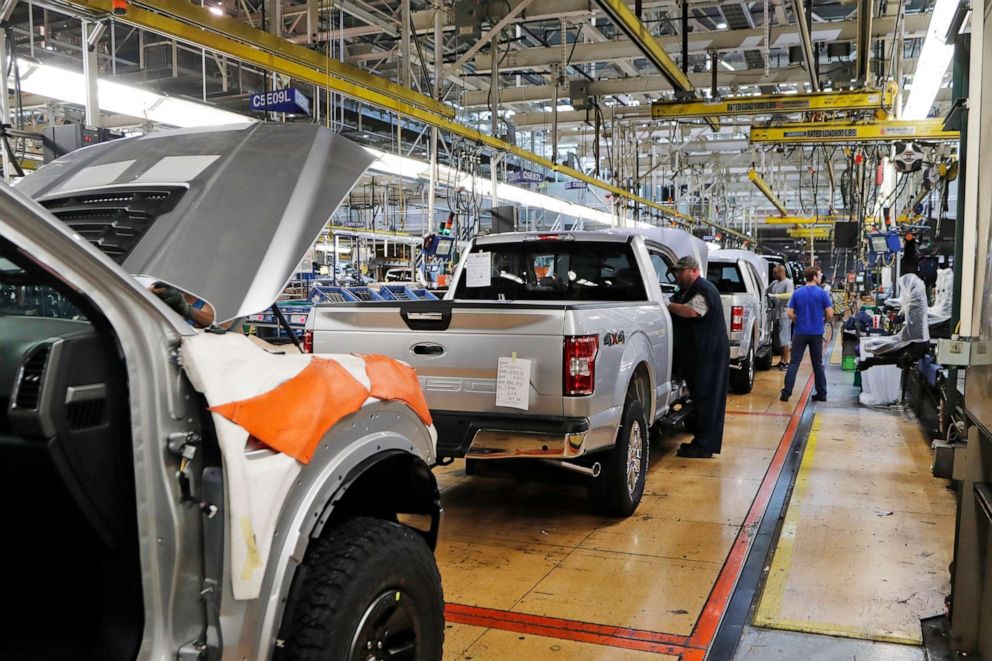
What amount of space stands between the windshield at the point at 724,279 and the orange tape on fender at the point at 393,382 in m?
9.26

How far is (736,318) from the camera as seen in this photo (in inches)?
410

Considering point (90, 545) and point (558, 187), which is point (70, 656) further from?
point (558, 187)

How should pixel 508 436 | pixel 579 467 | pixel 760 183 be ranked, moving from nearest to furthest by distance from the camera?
pixel 508 436, pixel 579 467, pixel 760 183

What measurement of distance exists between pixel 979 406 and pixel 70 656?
3087 mm

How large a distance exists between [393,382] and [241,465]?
75 cm

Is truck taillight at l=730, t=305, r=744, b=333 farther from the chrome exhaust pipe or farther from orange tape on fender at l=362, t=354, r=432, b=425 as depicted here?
orange tape on fender at l=362, t=354, r=432, b=425

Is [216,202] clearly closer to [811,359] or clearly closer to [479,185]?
[811,359]

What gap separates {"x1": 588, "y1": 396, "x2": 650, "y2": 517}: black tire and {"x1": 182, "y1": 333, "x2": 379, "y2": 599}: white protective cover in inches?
136

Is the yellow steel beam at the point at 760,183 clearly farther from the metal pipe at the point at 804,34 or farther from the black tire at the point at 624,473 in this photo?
the black tire at the point at 624,473

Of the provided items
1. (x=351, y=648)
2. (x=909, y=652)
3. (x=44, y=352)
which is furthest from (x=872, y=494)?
(x=44, y=352)

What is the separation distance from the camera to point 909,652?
11.4ft

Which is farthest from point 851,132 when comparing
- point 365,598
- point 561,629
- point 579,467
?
point 365,598

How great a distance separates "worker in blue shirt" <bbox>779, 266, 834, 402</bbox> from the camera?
998 centimetres

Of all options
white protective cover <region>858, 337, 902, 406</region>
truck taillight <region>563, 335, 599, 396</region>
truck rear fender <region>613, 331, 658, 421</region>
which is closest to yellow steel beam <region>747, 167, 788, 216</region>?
white protective cover <region>858, 337, 902, 406</region>
